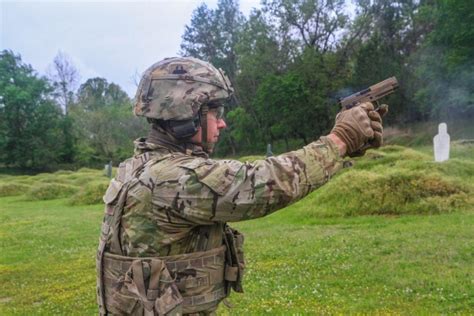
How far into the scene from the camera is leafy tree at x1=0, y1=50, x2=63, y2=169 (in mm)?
51844

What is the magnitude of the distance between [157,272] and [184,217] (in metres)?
0.27

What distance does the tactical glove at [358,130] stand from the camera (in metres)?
2.04

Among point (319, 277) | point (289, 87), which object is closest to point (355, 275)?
point (319, 277)

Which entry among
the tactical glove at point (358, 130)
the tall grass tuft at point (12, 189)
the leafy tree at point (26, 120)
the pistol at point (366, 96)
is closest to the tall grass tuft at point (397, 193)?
the pistol at point (366, 96)

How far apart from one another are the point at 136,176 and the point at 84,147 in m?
54.3

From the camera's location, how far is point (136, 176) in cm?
212

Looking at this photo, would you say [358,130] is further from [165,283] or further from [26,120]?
[26,120]

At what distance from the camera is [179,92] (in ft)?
7.22

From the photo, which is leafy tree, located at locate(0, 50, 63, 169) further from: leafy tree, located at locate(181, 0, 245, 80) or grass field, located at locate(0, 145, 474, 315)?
grass field, located at locate(0, 145, 474, 315)

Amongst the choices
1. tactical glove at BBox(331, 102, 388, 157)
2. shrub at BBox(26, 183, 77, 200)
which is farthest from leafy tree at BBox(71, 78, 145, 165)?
tactical glove at BBox(331, 102, 388, 157)

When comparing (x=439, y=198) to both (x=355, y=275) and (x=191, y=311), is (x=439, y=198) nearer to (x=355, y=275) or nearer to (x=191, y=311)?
(x=355, y=275)

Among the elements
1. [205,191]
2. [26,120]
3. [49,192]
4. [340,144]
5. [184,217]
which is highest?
[26,120]

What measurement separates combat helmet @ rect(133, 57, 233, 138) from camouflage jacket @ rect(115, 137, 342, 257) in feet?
0.50

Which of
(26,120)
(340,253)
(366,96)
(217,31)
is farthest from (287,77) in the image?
(366,96)
